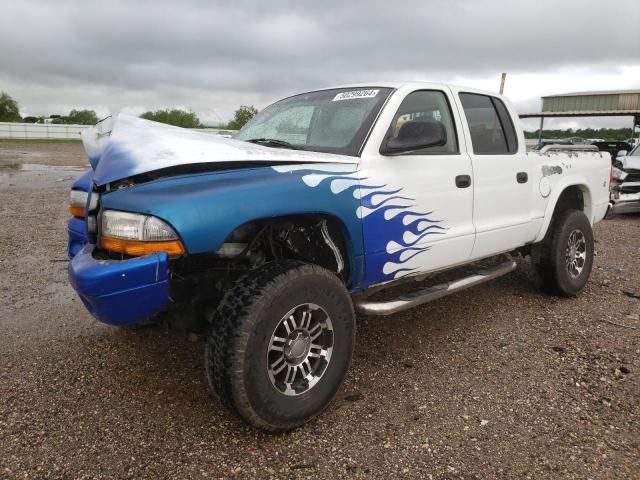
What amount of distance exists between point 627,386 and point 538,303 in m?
1.65

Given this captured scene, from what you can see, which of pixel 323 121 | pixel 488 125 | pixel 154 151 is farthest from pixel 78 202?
pixel 488 125

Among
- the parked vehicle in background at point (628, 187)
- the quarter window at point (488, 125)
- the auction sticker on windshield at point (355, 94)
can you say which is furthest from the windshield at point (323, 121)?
the parked vehicle in background at point (628, 187)

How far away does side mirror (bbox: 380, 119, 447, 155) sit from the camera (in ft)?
10.1

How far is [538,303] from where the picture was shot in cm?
486

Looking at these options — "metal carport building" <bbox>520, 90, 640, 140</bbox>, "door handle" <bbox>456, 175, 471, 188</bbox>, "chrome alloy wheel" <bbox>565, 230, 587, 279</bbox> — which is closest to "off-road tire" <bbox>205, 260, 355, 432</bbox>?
"door handle" <bbox>456, 175, 471, 188</bbox>

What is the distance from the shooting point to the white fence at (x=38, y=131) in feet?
174

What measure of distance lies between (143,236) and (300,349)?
1.00m

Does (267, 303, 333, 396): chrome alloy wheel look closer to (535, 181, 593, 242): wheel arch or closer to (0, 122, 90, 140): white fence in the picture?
(535, 181, 593, 242): wheel arch

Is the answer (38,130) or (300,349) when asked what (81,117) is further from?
(300,349)

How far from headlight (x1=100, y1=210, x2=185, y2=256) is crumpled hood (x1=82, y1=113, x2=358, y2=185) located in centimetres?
23

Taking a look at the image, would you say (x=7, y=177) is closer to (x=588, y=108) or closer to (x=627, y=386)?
(x=627, y=386)

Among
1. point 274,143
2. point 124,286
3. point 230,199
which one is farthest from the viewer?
point 274,143

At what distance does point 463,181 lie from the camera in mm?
3619

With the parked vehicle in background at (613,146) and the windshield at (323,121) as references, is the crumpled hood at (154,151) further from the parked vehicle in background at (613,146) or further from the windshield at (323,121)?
the parked vehicle in background at (613,146)
